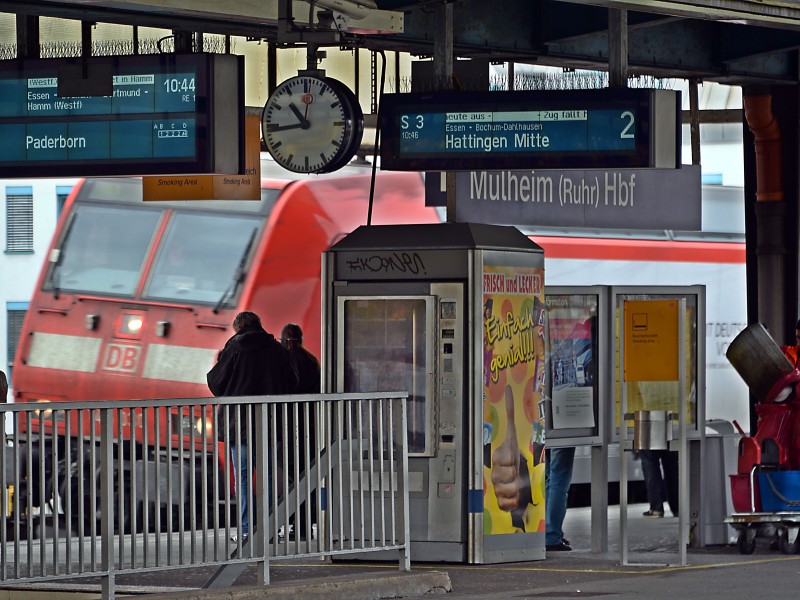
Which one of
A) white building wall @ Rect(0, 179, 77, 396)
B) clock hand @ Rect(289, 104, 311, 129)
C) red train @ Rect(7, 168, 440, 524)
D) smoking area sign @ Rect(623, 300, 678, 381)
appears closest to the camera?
clock hand @ Rect(289, 104, 311, 129)

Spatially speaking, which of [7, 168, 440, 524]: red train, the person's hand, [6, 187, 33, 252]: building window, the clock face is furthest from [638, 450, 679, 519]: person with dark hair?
[6, 187, 33, 252]: building window

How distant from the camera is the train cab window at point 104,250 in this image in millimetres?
17781

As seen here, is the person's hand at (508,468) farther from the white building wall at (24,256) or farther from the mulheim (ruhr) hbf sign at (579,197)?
the white building wall at (24,256)

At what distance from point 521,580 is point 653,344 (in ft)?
6.02

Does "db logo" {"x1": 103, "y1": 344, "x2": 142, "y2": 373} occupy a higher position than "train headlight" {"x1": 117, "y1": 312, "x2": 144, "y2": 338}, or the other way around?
"train headlight" {"x1": 117, "y1": 312, "x2": 144, "y2": 338}

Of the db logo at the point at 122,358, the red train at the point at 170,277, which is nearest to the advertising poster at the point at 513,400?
the red train at the point at 170,277

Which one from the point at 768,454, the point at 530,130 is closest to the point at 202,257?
the point at 768,454

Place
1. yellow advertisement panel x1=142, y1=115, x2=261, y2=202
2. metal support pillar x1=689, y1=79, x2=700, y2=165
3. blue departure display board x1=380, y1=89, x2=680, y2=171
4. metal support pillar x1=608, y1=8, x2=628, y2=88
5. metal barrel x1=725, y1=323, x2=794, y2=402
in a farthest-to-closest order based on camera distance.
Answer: metal support pillar x1=689, y1=79, x2=700, y2=165 → yellow advertisement panel x1=142, y1=115, x2=261, y2=202 → metal barrel x1=725, y1=323, x2=794, y2=402 → metal support pillar x1=608, y1=8, x2=628, y2=88 → blue departure display board x1=380, y1=89, x2=680, y2=171

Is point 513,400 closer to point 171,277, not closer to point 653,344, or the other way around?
point 653,344

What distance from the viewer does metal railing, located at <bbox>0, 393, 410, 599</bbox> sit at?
845 centimetres

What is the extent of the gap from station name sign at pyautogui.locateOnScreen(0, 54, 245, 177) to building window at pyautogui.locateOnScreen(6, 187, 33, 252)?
13.1 meters

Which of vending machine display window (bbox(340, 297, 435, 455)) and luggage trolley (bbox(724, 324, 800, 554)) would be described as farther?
luggage trolley (bbox(724, 324, 800, 554))

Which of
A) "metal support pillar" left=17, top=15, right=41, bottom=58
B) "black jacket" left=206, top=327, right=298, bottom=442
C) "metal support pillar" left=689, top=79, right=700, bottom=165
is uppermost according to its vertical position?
"metal support pillar" left=17, top=15, right=41, bottom=58

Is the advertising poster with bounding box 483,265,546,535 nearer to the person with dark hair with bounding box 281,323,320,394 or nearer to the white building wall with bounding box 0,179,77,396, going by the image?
the person with dark hair with bounding box 281,323,320,394
